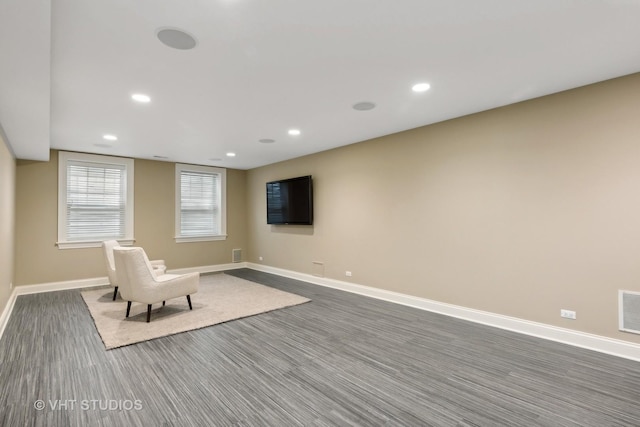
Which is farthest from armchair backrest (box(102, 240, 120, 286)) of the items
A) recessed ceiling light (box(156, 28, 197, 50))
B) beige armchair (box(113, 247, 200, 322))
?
recessed ceiling light (box(156, 28, 197, 50))

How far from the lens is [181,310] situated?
4.28 meters

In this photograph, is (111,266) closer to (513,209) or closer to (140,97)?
(140,97)

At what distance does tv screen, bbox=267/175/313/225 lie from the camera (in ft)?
19.8

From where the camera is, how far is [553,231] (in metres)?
3.23

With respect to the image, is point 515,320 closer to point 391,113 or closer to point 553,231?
point 553,231

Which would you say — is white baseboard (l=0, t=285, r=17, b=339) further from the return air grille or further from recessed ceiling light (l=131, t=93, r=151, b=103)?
the return air grille

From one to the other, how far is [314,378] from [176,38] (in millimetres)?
2769

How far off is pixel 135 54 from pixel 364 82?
1.94m

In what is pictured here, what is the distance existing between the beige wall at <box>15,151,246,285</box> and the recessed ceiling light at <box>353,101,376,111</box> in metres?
4.98

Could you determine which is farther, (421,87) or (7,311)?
(7,311)

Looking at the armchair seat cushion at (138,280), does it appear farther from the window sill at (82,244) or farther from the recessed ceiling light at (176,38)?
the window sill at (82,244)

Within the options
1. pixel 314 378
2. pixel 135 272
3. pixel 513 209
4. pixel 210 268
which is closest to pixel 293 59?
pixel 314 378

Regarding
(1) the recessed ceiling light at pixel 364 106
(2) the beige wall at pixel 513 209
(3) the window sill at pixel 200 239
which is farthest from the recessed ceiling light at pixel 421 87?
(3) the window sill at pixel 200 239

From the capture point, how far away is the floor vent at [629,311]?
9.11 ft
